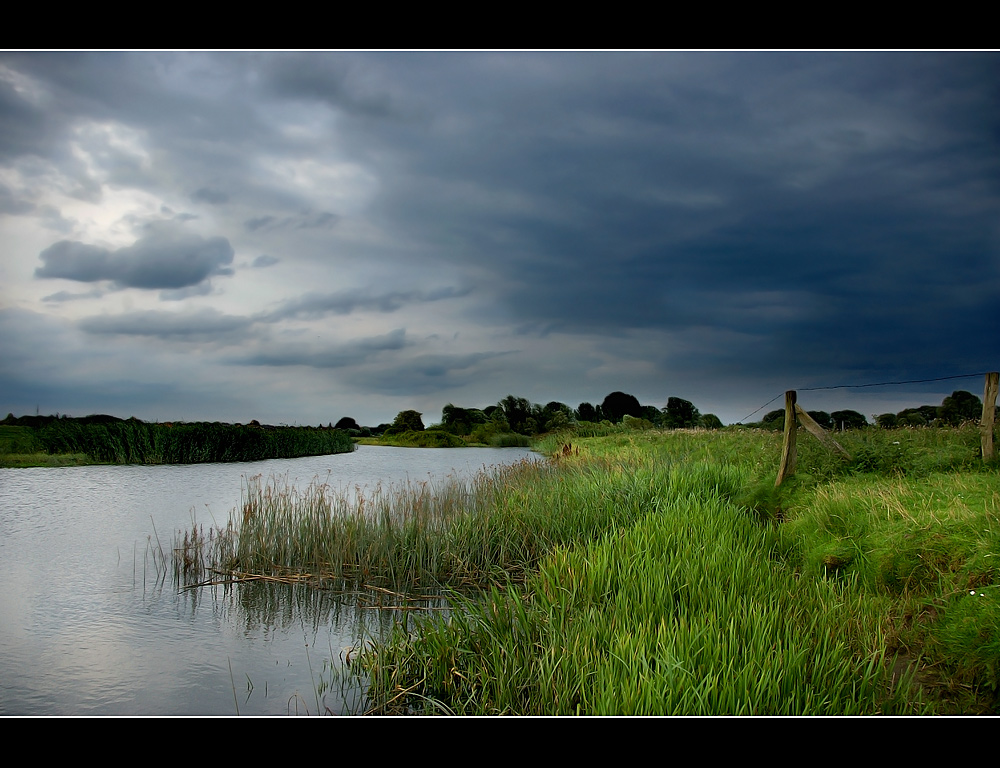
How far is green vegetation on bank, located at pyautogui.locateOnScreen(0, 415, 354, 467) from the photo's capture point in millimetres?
15547

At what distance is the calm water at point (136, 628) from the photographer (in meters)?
4.74

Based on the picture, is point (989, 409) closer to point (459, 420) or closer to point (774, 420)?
point (774, 420)

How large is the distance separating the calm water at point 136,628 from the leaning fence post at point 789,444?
6.81m

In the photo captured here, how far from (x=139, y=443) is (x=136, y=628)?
1654 cm

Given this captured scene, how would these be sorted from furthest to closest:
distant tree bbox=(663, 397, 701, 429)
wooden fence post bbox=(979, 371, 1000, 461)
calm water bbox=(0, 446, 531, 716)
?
distant tree bbox=(663, 397, 701, 429) < wooden fence post bbox=(979, 371, 1000, 461) < calm water bbox=(0, 446, 531, 716)

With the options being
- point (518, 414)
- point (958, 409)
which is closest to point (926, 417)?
point (958, 409)

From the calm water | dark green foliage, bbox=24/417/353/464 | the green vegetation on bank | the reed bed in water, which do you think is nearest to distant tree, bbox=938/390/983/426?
the reed bed in water

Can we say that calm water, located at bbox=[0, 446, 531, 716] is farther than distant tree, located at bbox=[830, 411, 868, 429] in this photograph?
No

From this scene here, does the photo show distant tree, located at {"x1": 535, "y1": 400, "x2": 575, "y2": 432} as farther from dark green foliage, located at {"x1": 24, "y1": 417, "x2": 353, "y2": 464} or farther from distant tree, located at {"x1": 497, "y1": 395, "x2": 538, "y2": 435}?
dark green foliage, located at {"x1": 24, "y1": 417, "x2": 353, "y2": 464}

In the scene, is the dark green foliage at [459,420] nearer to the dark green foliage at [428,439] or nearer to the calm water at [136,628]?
the dark green foliage at [428,439]

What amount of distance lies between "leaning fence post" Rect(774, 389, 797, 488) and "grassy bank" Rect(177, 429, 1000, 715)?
0.36m
